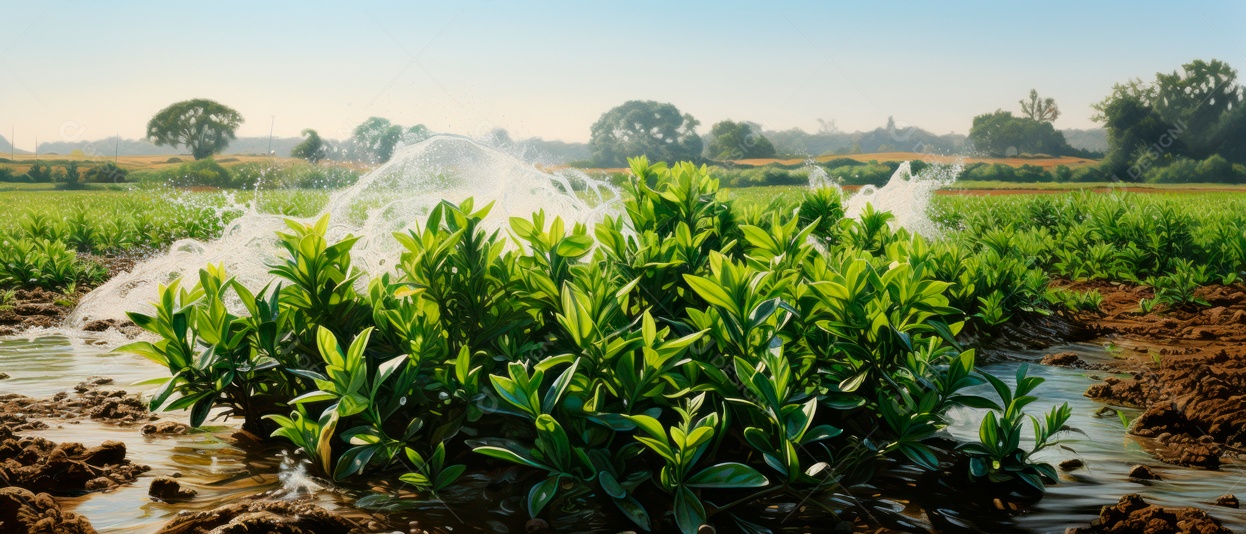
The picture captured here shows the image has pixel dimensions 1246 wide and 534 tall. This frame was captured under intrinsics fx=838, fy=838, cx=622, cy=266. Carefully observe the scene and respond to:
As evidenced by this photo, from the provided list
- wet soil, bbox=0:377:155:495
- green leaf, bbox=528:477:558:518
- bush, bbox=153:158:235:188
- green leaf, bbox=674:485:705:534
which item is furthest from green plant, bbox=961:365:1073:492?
bush, bbox=153:158:235:188

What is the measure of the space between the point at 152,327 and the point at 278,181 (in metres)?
37.1

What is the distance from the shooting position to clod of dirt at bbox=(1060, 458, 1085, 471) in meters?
2.71

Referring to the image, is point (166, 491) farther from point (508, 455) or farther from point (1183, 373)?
point (1183, 373)

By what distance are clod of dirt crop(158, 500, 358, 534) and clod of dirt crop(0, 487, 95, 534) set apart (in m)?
0.22

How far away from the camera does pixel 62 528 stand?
2004 mm

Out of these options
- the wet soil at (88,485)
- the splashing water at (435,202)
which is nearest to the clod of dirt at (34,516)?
the wet soil at (88,485)

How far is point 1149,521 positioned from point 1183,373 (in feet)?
7.41

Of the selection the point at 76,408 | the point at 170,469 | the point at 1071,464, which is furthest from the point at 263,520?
the point at 1071,464

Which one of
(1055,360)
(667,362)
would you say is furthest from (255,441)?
A: (1055,360)

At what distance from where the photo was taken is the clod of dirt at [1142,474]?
8.76 feet

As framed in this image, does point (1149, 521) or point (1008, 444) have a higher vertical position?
point (1008, 444)

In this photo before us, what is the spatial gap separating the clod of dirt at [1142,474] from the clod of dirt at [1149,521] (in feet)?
1.27

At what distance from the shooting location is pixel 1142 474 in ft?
8.79

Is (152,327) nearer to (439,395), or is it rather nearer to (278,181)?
(439,395)
